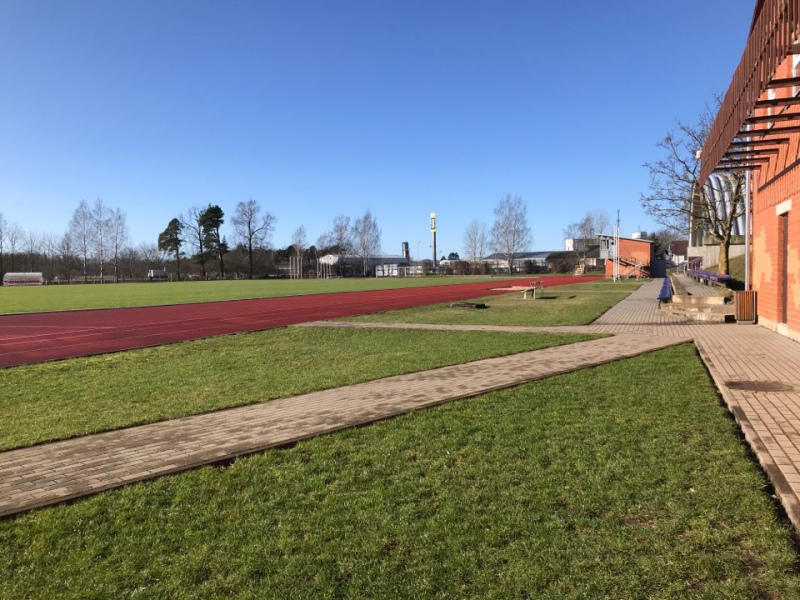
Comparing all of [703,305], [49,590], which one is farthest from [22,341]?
[703,305]

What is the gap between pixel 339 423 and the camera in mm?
6395

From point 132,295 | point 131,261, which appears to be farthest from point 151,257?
point 132,295

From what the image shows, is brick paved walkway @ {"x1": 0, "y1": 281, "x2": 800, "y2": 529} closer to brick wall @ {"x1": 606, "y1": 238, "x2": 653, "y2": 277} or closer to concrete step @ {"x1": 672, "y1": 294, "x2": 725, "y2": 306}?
concrete step @ {"x1": 672, "y1": 294, "x2": 725, "y2": 306}

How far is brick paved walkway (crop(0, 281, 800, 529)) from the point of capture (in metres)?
4.75

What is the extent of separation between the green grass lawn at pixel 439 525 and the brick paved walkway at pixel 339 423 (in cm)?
31

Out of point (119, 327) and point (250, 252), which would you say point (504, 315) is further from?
point (250, 252)

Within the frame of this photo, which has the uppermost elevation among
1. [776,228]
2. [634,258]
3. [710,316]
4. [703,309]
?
[634,258]

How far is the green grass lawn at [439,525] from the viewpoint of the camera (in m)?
3.08

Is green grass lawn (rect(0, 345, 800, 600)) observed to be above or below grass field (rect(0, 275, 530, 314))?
below

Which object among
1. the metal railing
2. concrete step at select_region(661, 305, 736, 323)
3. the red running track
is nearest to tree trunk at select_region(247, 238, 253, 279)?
the red running track

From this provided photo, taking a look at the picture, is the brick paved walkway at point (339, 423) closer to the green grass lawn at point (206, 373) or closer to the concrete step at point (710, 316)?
the green grass lawn at point (206, 373)

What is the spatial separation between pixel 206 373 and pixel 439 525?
742cm

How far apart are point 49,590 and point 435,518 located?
2419mm

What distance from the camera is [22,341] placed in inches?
614
